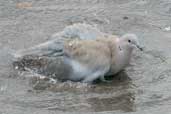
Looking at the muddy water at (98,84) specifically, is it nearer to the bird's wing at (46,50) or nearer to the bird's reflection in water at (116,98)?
the bird's reflection in water at (116,98)

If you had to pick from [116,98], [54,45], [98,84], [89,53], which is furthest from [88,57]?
[116,98]

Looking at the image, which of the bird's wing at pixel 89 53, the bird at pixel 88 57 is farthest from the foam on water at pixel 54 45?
the bird's wing at pixel 89 53

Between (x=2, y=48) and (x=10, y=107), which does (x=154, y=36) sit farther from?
(x=10, y=107)

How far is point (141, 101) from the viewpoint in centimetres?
636

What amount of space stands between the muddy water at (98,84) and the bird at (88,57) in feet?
0.39

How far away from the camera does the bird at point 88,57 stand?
6816 mm

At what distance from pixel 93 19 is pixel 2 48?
5.05 ft

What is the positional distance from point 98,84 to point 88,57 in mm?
314

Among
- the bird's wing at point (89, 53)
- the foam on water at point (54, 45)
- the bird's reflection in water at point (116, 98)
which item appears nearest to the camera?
the bird's reflection in water at point (116, 98)

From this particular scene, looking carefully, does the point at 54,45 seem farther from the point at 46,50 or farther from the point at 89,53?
the point at 89,53

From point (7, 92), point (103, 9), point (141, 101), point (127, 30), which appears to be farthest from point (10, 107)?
point (103, 9)

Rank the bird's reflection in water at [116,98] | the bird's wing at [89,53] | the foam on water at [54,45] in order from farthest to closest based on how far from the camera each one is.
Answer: the foam on water at [54,45] < the bird's wing at [89,53] < the bird's reflection in water at [116,98]

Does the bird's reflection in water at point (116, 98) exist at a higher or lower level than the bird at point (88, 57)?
lower

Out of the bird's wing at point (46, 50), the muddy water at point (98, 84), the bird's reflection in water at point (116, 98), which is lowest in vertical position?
the bird's reflection in water at point (116, 98)
